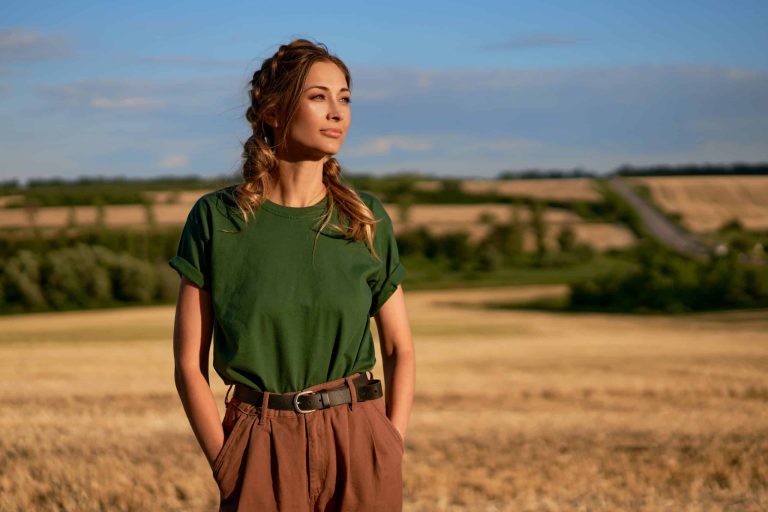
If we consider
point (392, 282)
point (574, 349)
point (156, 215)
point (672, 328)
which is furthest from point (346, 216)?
point (156, 215)

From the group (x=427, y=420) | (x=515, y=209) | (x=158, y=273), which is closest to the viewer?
(x=427, y=420)

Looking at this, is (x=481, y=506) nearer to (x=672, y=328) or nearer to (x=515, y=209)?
(x=672, y=328)

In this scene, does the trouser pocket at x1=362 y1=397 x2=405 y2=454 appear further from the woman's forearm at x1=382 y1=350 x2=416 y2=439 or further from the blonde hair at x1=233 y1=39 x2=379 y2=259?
the blonde hair at x1=233 y1=39 x2=379 y2=259

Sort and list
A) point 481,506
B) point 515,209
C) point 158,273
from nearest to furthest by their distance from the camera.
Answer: point 481,506 → point 158,273 → point 515,209

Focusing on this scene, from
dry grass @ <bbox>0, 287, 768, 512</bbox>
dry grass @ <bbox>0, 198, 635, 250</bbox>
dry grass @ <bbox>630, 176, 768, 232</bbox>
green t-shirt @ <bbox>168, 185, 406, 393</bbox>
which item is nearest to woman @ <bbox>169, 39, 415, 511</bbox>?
green t-shirt @ <bbox>168, 185, 406, 393</bbox>

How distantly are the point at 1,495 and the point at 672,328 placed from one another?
29.9m

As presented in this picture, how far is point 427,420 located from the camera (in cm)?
1220

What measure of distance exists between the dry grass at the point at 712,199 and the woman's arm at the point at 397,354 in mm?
59926

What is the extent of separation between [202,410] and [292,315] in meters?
0.44

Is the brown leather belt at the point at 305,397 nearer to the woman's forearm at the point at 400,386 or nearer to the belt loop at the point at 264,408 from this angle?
the belt loop at the point at 264,408

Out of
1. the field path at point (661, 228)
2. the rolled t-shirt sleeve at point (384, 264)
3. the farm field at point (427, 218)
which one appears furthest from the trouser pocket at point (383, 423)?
the field path at point (661, 228)

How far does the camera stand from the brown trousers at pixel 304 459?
3.49m

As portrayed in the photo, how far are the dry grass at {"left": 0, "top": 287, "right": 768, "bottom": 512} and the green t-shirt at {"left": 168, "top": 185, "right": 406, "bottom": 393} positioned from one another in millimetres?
3498

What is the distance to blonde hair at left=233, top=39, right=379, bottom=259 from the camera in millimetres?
3617
